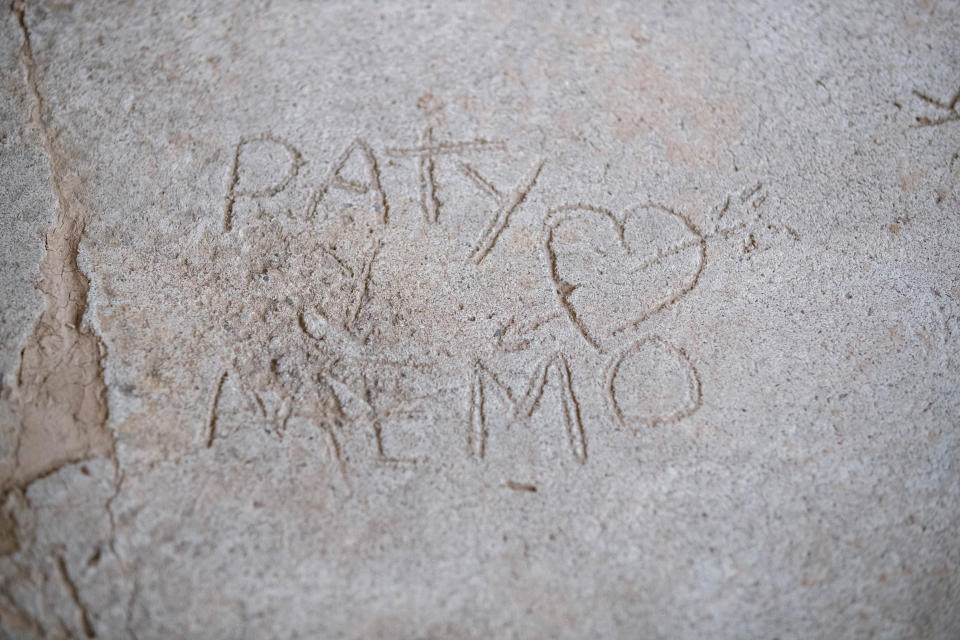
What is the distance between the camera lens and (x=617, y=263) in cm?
179

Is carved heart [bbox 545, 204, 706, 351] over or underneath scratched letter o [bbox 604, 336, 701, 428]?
over

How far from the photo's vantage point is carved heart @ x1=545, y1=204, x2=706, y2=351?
175cm

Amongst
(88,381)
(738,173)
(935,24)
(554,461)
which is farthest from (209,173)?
(935,24)

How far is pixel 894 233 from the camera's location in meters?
1.84

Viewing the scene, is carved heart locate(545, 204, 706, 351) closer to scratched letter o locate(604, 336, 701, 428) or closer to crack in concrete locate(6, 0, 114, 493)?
scratched letter o locate(604, 336, 701, 428)

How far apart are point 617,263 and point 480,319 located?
36 centimetres

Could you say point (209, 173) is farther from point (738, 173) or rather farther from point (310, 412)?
point (738, 173)

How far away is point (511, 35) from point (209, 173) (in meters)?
0.87

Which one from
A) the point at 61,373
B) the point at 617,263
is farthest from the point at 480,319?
the point at 61,373

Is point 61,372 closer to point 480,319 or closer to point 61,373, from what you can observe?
point 61,373

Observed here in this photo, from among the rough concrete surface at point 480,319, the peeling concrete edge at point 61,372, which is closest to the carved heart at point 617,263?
the rough concrete surface at point 480,319

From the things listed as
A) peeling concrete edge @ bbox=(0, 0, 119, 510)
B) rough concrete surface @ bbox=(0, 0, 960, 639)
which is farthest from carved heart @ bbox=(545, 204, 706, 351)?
peeling concrete edge @ bbox=(0, 0, 119, 510)

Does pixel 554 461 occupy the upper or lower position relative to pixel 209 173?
lower

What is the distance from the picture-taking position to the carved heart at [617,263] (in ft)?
5.74
